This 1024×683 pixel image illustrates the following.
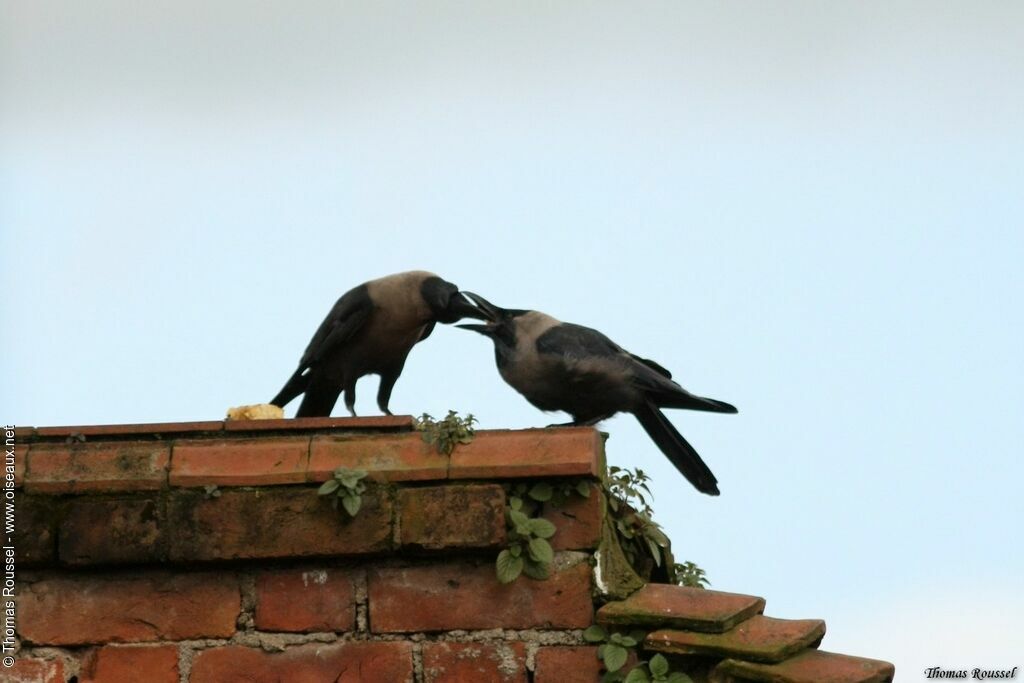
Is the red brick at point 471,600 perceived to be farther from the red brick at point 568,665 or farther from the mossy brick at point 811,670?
the mossy brick at point 811,670

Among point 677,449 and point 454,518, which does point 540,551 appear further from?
point 677,449

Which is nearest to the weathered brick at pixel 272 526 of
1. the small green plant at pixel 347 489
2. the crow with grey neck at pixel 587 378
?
the small green plant at pixel 347 489

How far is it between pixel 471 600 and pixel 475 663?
5.3 inches

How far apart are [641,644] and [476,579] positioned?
1.26 ft

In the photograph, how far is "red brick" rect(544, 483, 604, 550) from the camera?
3039 mm

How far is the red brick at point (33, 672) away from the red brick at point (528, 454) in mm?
955

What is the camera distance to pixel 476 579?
9.85ft

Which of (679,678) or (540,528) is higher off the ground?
(540,528)

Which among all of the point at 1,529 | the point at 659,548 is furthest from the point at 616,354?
the point at 1,529

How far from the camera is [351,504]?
2.95m

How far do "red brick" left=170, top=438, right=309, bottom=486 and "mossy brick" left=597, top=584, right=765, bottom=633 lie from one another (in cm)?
75

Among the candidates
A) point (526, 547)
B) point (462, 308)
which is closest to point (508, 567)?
point (526, 547)

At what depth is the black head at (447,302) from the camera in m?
6.05

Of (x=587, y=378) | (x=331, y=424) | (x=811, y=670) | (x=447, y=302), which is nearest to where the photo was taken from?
(x=811, y=670)
